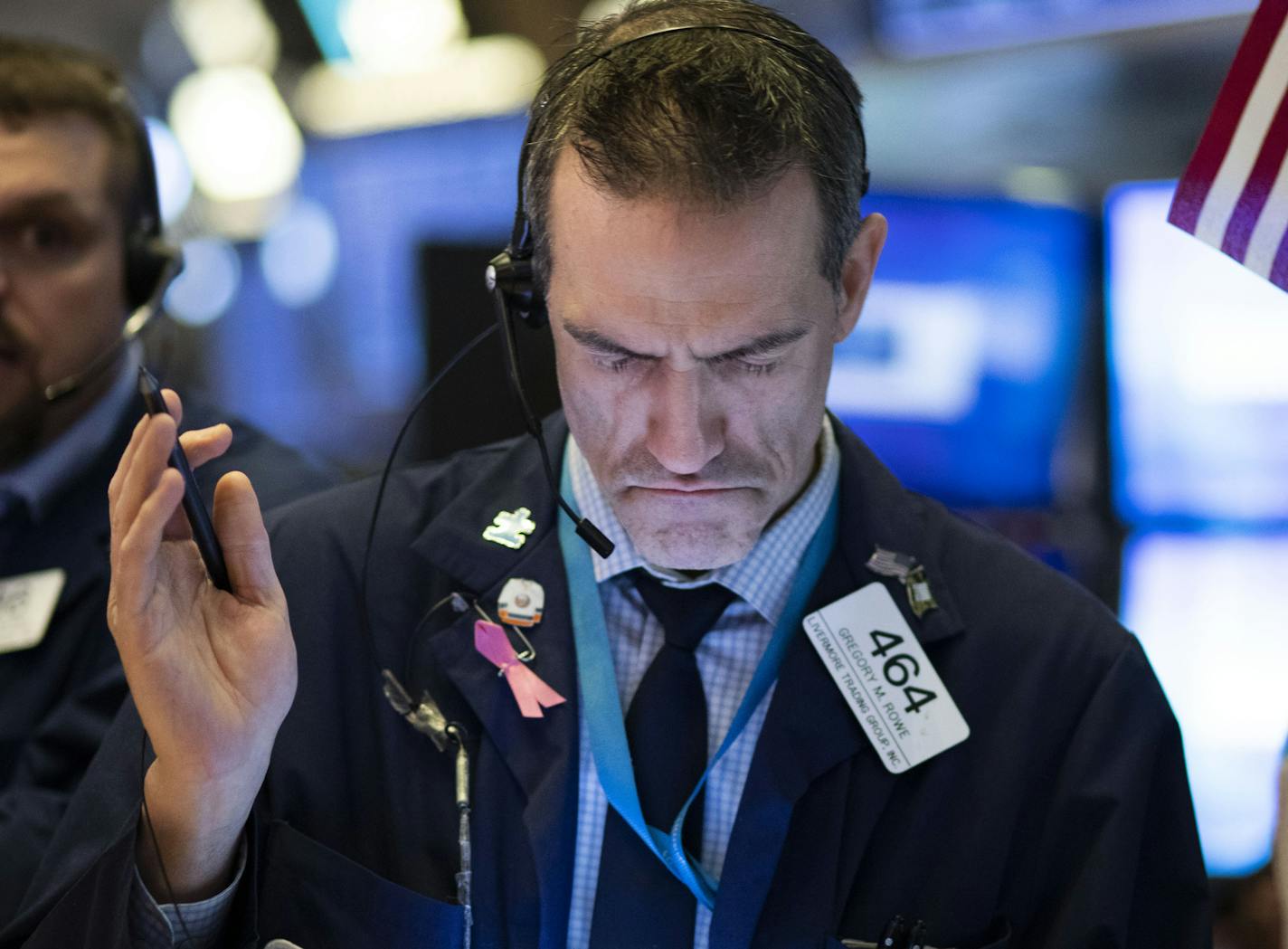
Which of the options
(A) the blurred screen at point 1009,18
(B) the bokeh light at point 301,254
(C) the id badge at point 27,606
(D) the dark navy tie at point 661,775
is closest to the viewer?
(D) the dark navy tie at point 661,775

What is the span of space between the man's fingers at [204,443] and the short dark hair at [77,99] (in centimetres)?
107

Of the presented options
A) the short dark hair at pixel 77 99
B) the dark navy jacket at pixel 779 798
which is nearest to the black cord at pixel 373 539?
the dark navy jacket at pixel 779 798

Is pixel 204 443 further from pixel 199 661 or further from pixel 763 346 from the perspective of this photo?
pixel 763 346

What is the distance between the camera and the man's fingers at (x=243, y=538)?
4.47 feet

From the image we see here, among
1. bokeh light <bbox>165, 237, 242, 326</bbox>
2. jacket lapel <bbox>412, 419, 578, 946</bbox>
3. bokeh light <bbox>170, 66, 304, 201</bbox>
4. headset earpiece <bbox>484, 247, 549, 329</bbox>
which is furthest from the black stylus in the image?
bokeh light <bbox>165, 237, 242, 326</bbox>

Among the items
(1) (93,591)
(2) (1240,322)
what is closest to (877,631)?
(1) (93,591)

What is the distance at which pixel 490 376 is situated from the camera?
2979mm

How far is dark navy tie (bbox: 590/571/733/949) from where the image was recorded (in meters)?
1.49

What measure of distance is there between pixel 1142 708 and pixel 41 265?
5.76 ft

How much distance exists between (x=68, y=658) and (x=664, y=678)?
→ 40.2 inches

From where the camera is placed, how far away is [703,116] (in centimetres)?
142

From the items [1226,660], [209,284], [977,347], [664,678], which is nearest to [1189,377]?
[977,347]

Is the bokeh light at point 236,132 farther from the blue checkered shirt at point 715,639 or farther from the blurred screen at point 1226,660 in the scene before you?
the blue checkered shirt at point 715,639

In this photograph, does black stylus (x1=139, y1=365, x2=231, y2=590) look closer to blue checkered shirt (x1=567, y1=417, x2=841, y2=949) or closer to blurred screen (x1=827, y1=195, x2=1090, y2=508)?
blue checkered shirt (x1=567, y1=417, x2=841, y2=949)
